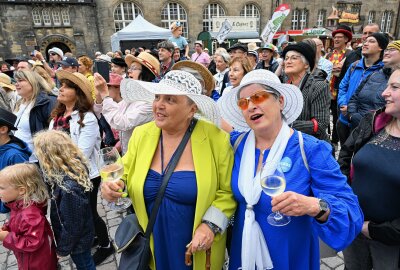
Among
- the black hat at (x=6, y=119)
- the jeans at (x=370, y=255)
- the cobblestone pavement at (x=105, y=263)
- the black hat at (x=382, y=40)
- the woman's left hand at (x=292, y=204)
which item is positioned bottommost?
the cobblestone pavement at (x=105, y=263)

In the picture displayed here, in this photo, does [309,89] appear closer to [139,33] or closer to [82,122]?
[82,122]

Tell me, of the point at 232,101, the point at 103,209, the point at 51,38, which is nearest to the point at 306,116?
the point at 232,101

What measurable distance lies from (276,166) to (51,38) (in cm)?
2707

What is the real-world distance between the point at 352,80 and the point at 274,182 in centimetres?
417

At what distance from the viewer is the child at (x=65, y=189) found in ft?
8.35

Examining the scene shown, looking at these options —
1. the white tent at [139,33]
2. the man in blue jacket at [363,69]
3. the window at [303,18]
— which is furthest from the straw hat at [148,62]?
the window at [303,18]

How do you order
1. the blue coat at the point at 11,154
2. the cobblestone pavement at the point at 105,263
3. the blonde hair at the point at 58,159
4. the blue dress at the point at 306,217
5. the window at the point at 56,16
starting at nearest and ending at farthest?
the blue dress at the point at 306,217 < the blonde hair at the point at 58,159 < the blue coat at the point at 11,154 < the cobblestone pavement at the point at 105,263 < the window at the point at 56,16

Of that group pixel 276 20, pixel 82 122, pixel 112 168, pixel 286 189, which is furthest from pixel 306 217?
pixel 276 20

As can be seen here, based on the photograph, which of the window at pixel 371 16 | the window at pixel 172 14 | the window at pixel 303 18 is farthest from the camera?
the window at pixel 371 16

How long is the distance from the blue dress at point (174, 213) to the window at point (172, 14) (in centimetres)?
2790

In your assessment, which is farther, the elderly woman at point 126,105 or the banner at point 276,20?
the banner at point 276,20

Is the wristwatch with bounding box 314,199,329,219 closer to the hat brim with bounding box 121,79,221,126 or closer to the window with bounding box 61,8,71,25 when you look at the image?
the hat brim with bounding box 121,79,221,126

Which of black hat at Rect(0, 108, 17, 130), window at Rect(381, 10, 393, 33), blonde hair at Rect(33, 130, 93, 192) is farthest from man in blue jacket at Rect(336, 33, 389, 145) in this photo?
window at Rect(381, 10, 393, 33)

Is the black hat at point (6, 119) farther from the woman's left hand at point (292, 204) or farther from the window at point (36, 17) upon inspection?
the window at point (36, 17)
